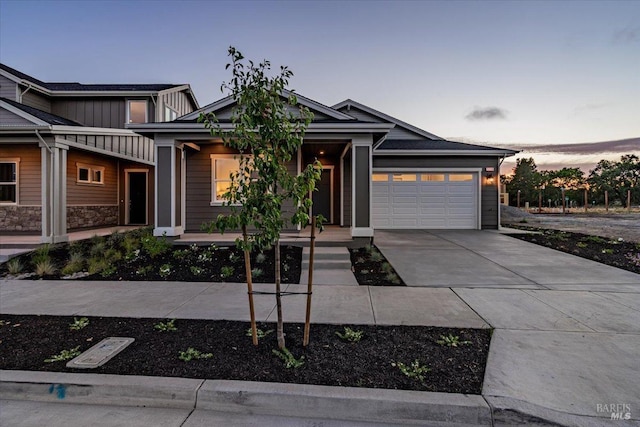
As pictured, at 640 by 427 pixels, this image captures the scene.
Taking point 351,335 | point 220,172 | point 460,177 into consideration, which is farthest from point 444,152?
point 351,335

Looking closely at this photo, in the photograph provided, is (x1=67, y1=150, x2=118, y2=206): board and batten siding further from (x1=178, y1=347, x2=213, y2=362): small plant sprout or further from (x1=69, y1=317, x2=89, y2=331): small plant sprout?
(x1=178, y1=347, x2=213, y2=362): small plant sprout

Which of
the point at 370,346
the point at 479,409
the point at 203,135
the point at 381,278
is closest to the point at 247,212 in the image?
the point at 370,346

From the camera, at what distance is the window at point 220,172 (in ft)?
31.9

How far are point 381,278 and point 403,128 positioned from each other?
426 inches

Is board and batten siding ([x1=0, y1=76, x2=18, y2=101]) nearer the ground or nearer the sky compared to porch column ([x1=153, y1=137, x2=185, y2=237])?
nearer the sky

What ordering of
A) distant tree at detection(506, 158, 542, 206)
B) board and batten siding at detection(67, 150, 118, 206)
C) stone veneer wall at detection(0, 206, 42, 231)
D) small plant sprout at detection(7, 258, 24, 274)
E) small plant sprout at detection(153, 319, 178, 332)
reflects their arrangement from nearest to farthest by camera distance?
small plant sprout at detection(153, 319, 178, 332)
small plant sprout at detection(7, 258, 24, 274)
stone veneer wall at detection(0, 206, 42, 231)
board and batten siding at detection(67, 150, 118, 206)
distant tree at detection(506, 158, 542, 206)

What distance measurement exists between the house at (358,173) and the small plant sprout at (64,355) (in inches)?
195

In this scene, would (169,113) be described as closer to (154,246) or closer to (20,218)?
(20,218)

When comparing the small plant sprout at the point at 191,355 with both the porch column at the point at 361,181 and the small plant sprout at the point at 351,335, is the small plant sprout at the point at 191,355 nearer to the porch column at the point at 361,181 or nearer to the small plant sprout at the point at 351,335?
the small plant sprout at the point at 351,335

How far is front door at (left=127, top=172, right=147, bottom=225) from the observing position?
13.8 m

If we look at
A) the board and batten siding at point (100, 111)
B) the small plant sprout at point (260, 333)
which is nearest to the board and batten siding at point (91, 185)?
the board and batten siding at point (100, 111)

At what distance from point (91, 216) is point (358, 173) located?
1011 centimetres

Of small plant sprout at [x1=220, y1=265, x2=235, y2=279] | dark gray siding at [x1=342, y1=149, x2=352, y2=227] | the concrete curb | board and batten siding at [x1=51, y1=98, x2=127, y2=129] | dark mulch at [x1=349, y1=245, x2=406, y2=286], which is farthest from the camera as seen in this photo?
board and batten siding at [x1=51, y1=98, x2=127, y2=129]

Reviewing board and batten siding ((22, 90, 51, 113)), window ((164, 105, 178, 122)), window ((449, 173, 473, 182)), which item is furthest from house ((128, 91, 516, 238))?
board and batten siding ((22, 90, 51, 113))
